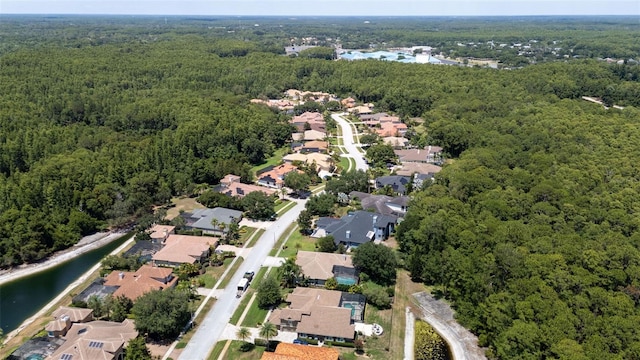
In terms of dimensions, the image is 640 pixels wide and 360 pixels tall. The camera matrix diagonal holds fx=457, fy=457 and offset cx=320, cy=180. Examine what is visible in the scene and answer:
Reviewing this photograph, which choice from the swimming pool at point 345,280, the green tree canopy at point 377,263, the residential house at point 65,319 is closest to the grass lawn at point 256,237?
the swimming pool at point 345,280

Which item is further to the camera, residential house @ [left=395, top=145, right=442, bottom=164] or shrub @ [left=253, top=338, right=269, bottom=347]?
A: residential house @ [left=395, top=145, right=442, bottom=164]

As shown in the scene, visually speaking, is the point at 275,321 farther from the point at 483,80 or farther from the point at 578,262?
the point at 483,80

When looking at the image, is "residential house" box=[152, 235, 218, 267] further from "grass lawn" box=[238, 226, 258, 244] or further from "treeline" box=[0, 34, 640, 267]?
"treeline" box=[0, 34, 640, 267]

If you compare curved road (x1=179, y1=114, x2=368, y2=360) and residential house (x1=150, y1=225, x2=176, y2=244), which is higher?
residential house (x1=150, y1=225, x2=176, y2=244)

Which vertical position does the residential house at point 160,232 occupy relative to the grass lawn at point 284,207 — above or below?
above

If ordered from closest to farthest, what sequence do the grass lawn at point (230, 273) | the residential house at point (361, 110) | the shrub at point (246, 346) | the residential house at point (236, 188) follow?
the shrub at point (246, 346)
the grass lawn at point (230, 273)
the residential house at point (236, 188)
the residential house at point (361, 110)

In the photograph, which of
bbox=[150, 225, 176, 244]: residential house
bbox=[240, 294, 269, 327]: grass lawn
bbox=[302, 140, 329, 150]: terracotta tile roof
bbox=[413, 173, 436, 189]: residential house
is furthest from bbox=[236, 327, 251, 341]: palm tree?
bbox=[302, 140, 329, 150]: terracotta tile roof

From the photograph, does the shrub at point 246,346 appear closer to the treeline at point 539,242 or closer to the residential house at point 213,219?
the treeline at point 539,242
